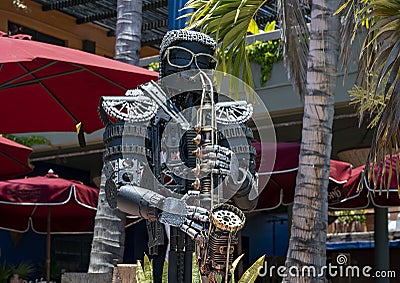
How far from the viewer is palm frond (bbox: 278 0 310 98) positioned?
7.14 meters

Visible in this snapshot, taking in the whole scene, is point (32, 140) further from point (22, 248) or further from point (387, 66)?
point (387, 66)

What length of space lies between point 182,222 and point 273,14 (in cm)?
1117

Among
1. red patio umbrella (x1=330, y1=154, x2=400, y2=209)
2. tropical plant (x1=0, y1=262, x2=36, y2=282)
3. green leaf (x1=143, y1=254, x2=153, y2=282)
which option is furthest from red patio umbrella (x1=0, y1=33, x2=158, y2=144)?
tropical plant (x1=0, y1=262, x2=36, y2=282)

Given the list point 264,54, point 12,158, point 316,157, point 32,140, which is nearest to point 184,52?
point 316,157

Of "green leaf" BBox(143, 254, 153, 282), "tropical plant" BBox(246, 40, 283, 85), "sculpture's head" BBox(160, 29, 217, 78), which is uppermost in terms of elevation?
"tropical plant" BBox(246, 40, 283, 85)

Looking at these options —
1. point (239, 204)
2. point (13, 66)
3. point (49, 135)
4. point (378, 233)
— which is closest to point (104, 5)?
point (49, 135)

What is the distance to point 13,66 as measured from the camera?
20.1 ft

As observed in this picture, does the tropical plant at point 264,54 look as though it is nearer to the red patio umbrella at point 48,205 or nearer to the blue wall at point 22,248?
the red patio umbrella at point 48,205

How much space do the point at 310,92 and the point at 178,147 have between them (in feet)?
8.59

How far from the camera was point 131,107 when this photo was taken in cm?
410

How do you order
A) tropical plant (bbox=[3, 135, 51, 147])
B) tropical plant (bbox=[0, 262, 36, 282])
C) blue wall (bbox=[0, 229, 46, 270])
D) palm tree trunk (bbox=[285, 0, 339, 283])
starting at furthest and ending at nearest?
blue wall (bbox=[0, 229, 46, 270]), tropical plant (bbox=[3, 135, 51, 147]), tropical plant (bbox=[0, 262, 36, 282]), palm tree trunk (bbox=[285, 0, 339, 283])

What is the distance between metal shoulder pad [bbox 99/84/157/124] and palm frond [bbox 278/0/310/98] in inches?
127

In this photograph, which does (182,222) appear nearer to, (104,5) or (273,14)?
(273,14)

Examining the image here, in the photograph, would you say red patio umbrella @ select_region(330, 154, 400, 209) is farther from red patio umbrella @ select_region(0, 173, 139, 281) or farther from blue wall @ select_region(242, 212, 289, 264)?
blue wall @ select_region(242, 212, 289, 264)
